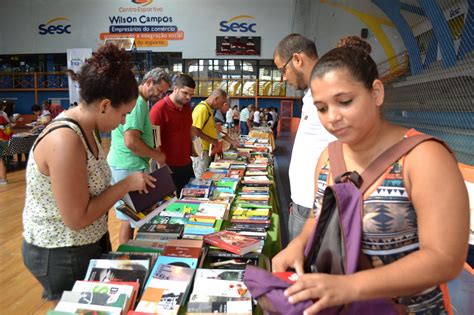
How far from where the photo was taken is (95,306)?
3.74ft

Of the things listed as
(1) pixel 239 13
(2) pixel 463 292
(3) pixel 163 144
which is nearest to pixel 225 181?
(3) pixel 163 144

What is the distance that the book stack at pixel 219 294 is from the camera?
3.94ft

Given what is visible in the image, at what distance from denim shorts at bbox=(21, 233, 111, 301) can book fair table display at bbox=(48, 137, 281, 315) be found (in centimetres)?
7

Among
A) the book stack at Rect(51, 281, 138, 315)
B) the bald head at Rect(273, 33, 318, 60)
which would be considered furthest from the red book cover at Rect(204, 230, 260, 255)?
the bald head at Rect(273, 33, 318, 60)

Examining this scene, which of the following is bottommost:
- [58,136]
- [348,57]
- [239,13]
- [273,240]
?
[273,240]

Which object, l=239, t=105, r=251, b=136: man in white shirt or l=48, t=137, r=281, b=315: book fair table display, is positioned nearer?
l=48, t=137, r=281, b=315: book fair table display

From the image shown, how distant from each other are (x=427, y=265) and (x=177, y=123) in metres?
2.65

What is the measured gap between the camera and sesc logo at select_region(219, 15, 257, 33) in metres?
17.7

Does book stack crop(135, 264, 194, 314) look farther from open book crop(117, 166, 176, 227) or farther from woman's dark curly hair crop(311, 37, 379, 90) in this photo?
woman's dark curly hair crop(311, 37, 379, 90)

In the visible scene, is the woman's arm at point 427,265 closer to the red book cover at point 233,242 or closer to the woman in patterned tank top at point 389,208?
the woman in patterned tank top at point 389,208

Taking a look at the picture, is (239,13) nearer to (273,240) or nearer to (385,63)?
(385,63)

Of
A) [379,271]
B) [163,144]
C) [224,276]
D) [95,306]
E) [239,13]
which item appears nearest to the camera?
[379,271]

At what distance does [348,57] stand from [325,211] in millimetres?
369

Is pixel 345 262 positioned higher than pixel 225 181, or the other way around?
pixel 345 262
